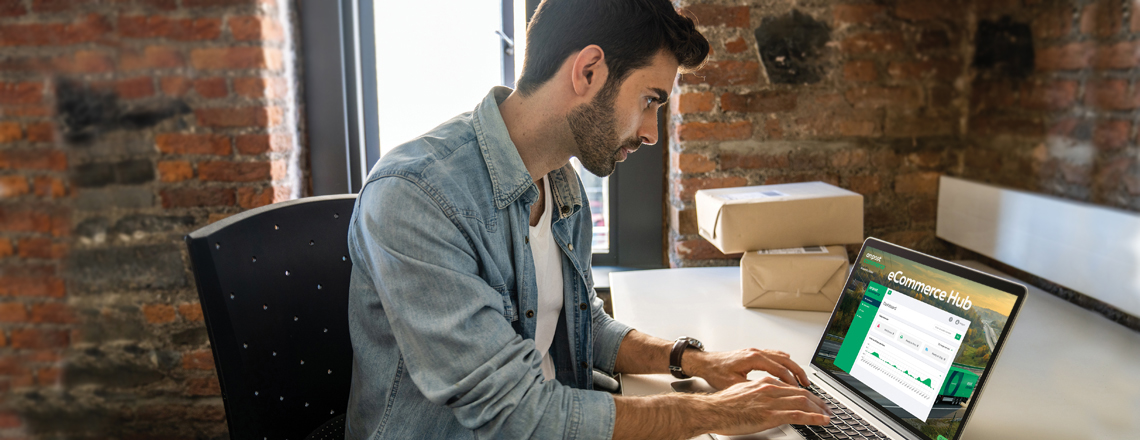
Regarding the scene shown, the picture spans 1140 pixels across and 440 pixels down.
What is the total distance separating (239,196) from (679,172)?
4.06 feet

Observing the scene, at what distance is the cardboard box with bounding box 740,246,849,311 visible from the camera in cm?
141

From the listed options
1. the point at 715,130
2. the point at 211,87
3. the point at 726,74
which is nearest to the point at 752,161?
the point at 715,130

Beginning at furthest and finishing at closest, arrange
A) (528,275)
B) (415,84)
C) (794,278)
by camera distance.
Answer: (415,84)
(794,278)
(528,275)

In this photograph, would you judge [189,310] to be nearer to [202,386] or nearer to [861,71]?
[202,386]

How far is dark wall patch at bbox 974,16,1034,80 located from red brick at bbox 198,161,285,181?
1.99 metres

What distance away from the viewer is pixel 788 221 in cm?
147

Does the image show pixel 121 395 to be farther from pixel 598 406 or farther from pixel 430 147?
pixel 598 406

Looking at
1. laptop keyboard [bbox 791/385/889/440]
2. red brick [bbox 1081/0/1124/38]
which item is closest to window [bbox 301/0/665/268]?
red brick [bbox 1081/0/1124/38]

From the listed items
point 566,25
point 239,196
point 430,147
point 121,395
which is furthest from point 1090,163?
point 121,395

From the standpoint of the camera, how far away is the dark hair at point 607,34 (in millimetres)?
1036

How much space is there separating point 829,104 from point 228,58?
65.4 inches

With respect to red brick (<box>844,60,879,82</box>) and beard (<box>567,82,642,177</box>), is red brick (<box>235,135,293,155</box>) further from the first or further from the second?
red brick (<box>844,60,879,82</box>)

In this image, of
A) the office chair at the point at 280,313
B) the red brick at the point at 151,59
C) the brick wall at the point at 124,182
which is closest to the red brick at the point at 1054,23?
the office chair at the point at 280,313

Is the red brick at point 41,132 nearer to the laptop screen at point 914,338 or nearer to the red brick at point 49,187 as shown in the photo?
the red brick at point 49,187
